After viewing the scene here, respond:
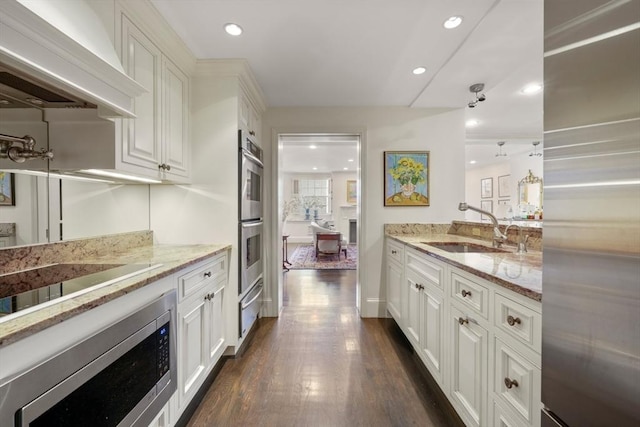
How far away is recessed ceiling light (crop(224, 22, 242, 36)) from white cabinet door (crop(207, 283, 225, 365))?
5.79 feet

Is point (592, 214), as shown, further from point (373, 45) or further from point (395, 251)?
point (395, 251)

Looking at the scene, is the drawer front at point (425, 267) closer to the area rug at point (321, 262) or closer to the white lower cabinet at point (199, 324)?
the white lower cabinet at point (199, 324)

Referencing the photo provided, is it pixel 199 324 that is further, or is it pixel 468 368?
pixel 199 324

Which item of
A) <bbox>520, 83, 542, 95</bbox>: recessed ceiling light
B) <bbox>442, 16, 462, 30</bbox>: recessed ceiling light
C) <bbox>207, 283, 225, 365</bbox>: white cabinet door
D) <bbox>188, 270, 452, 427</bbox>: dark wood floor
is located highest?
<bbox>520, 83, 542, 95</bbox>: recessed ceiling light

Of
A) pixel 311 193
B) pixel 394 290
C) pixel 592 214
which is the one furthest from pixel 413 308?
pixel 311 193

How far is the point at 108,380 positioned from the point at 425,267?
178 cm

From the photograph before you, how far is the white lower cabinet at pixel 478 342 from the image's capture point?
947 mm

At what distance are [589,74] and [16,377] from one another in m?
1.48

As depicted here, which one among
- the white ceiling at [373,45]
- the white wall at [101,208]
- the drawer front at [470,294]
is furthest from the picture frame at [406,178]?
the white wall at [101,208]

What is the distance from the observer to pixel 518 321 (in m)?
0.98

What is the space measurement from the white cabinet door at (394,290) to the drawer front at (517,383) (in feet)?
4.19

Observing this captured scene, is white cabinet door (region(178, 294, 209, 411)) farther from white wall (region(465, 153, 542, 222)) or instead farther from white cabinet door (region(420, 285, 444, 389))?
white wall (region(465, 153, 542, 222))

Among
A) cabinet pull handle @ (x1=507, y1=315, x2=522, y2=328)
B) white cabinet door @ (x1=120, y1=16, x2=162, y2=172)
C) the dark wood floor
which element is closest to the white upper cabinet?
white cabinet door @ (x1=120, y1=16, x2=162, y2=172)

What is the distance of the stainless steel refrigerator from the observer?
1.60 ft
